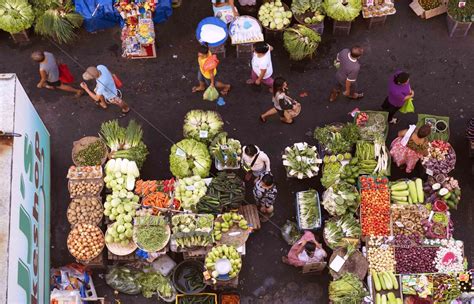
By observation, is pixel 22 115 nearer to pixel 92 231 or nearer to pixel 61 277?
pixel 92 231

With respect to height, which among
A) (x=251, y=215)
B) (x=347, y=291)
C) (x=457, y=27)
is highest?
(x=457, y=27)

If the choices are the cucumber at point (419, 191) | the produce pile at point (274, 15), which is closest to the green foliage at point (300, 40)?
the produce pile at point (274, 15)

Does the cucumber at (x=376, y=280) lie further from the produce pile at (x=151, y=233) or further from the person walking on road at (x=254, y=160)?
the produce pile at (x=151, y=233)

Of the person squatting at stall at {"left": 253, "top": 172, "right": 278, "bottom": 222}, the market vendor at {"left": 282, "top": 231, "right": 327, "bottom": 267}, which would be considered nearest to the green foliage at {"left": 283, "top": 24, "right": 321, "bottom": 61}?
the person squatting at stall at {"left": 253, "top": 172, "right": 278, "bottom": 222}

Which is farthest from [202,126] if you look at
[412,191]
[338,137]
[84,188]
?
[412,191]

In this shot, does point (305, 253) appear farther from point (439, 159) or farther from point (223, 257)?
point (439, 159)

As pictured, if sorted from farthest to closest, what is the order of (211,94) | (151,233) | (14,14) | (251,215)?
(14,14) < (211,94) < (251,215) < (151,233)

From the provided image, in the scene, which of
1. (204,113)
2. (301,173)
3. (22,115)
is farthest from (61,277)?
(301,173)
